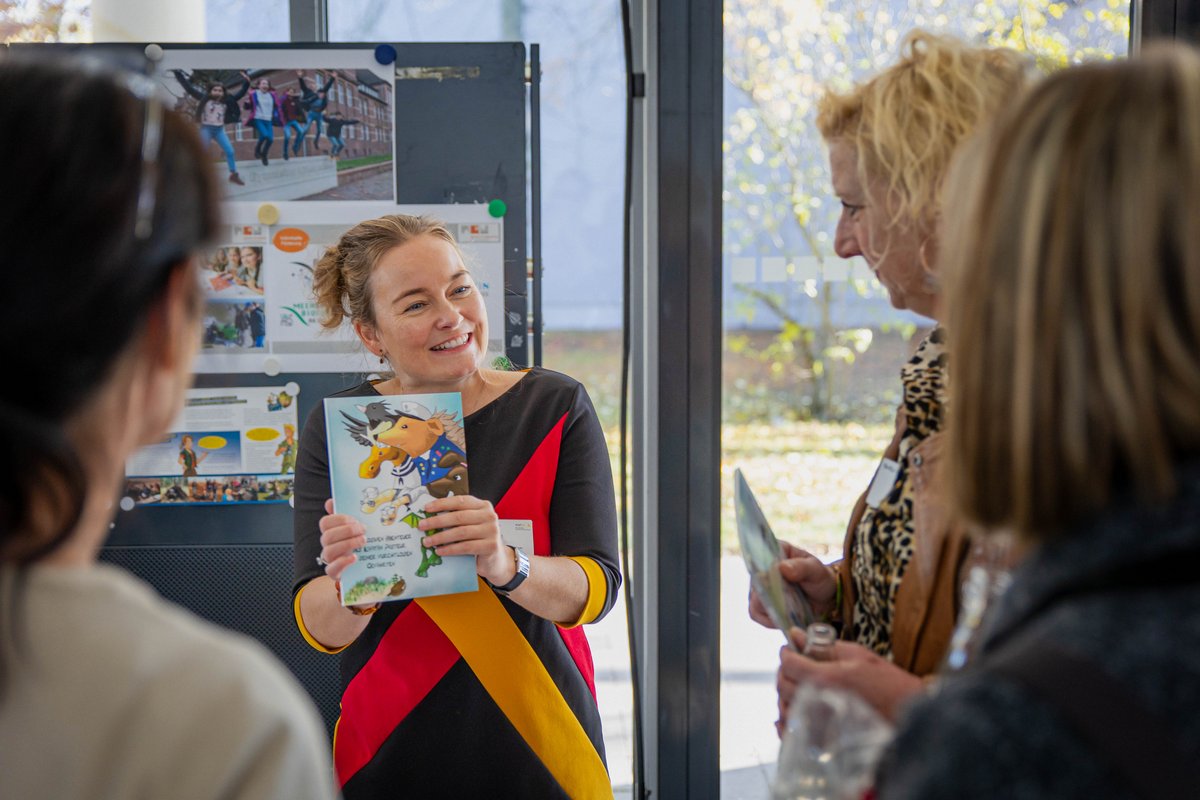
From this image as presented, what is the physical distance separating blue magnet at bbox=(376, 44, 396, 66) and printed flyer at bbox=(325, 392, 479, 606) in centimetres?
98

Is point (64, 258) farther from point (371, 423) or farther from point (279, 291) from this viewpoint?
point (279, 291)

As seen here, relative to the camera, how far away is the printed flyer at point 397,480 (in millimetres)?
1673

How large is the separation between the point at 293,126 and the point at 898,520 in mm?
1670

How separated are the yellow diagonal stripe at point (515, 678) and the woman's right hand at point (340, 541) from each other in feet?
0.64

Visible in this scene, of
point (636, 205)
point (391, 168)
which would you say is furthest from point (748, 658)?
point (391, 168)

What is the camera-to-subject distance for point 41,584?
Result: 2.42 feet

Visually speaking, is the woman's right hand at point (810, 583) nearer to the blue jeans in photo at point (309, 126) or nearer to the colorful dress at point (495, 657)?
the colorful dress at point (495, 657)

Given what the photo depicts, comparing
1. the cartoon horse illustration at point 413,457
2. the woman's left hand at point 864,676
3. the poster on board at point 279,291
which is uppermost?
the poster on board at point 279,291

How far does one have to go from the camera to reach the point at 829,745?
0.94 m

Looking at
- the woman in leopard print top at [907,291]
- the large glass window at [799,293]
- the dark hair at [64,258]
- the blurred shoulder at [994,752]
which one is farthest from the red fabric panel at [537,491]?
the blurred shoulder at [994,752]

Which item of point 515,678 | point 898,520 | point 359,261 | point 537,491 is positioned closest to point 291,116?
point 359,261

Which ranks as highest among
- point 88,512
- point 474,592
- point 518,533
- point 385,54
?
point 385,54

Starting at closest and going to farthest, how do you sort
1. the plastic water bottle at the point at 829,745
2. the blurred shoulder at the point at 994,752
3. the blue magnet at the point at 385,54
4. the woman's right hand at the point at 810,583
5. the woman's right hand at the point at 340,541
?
the blurred shoulder at the point at 994,752 → the plastic water bottle at the point at 829,745 → the woman's right hand at the point at 810,583 → the woman's right hand at the point at 340,541 → the blue magnet at the point at 385,54

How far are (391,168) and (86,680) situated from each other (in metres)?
1.79
